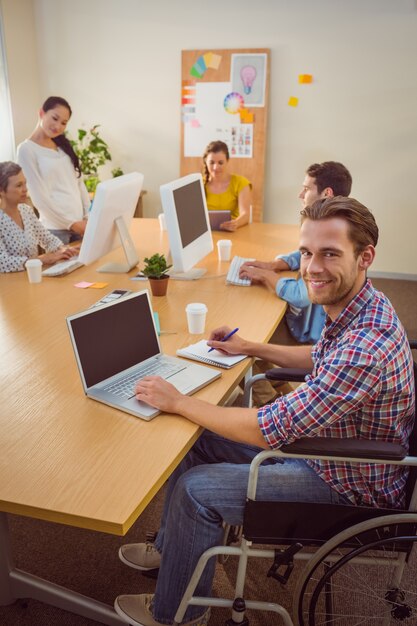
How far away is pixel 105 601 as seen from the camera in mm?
1795

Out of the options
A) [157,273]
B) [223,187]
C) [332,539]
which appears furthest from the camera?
[223,187]

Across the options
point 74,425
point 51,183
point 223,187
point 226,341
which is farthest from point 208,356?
point 223,187

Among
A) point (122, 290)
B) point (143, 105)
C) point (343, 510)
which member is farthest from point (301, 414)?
point (143, 105)

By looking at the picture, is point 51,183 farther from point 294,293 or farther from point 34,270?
point 294,293

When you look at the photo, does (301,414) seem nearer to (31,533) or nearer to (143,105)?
(31,533)

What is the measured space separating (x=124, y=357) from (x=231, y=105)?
12.9 ft

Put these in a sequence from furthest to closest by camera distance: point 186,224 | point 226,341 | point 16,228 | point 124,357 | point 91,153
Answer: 1. point 91,153
2. point 16,228
3. point 186,224
4. point 226,341
5. point 124,357

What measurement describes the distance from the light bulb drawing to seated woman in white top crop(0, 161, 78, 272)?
270 cm

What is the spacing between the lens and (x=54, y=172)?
3516 millimetres

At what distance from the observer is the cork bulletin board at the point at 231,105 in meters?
4.92

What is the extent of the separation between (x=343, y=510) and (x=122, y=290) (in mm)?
1414

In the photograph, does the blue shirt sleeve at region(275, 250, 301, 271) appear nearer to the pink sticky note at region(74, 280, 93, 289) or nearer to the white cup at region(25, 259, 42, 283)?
the pink sticky note at region(74, 280, 93, 289)

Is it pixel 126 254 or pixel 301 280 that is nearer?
pixel 301 280

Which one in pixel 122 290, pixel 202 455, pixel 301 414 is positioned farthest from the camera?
pixel 122 290
